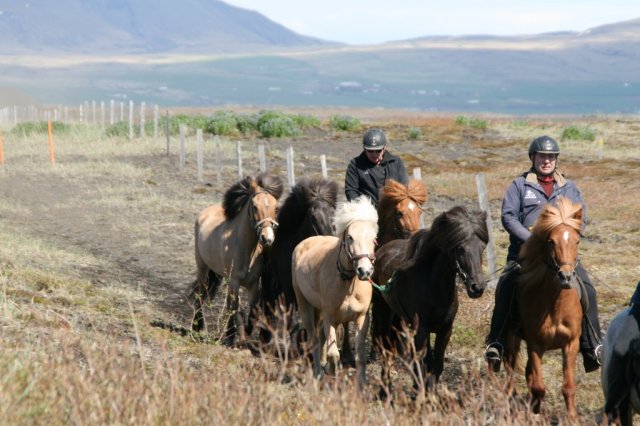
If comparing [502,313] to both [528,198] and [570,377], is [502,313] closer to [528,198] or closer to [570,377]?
[570,377]

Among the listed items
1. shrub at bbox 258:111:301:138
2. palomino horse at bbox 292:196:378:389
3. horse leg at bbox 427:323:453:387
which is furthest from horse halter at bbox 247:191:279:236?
shrub at bbox 258:111:301:138

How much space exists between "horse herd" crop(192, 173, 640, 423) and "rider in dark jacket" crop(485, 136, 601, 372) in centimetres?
15

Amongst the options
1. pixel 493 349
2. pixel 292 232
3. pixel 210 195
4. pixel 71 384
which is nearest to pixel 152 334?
pixel 292 232

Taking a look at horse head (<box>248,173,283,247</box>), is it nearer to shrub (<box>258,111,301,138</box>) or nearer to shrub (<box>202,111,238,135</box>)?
shrub (<box>258,111,301,138</box>)

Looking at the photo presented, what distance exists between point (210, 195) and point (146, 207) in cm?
298

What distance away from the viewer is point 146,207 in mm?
22938

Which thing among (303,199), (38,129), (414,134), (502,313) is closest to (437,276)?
(502,313)

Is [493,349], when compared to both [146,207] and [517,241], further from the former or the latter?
[146,207]

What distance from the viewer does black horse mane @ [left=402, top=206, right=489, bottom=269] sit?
868 centimetres

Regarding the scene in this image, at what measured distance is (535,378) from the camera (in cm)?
850

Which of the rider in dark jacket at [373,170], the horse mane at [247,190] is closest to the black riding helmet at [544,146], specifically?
the rider in dark jacket at [373,170]

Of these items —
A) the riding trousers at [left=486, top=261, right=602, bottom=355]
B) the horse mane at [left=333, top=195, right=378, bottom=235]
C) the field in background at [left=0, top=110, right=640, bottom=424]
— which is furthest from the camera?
the horse mane at [left=333, top=195, right=378, bottom=235]

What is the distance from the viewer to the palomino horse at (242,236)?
11273 millimetres

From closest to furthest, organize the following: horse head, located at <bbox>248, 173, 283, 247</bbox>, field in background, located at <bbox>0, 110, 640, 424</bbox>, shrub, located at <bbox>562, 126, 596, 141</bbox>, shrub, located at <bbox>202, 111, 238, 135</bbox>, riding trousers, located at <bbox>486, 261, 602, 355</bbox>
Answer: field in background, located at <bbox>0, 110, 640, 424</bbox> < riding trousers, located at <bbox>486, 261, 602, 355</bbox> < horse head, located at <bbox>248, 173, 283, 247</bbox> < shrub, located at <bbox>562, 126, 596, 141</bbox> < shrub, located at <bbox>202, 111, 238, 135</bbox>
